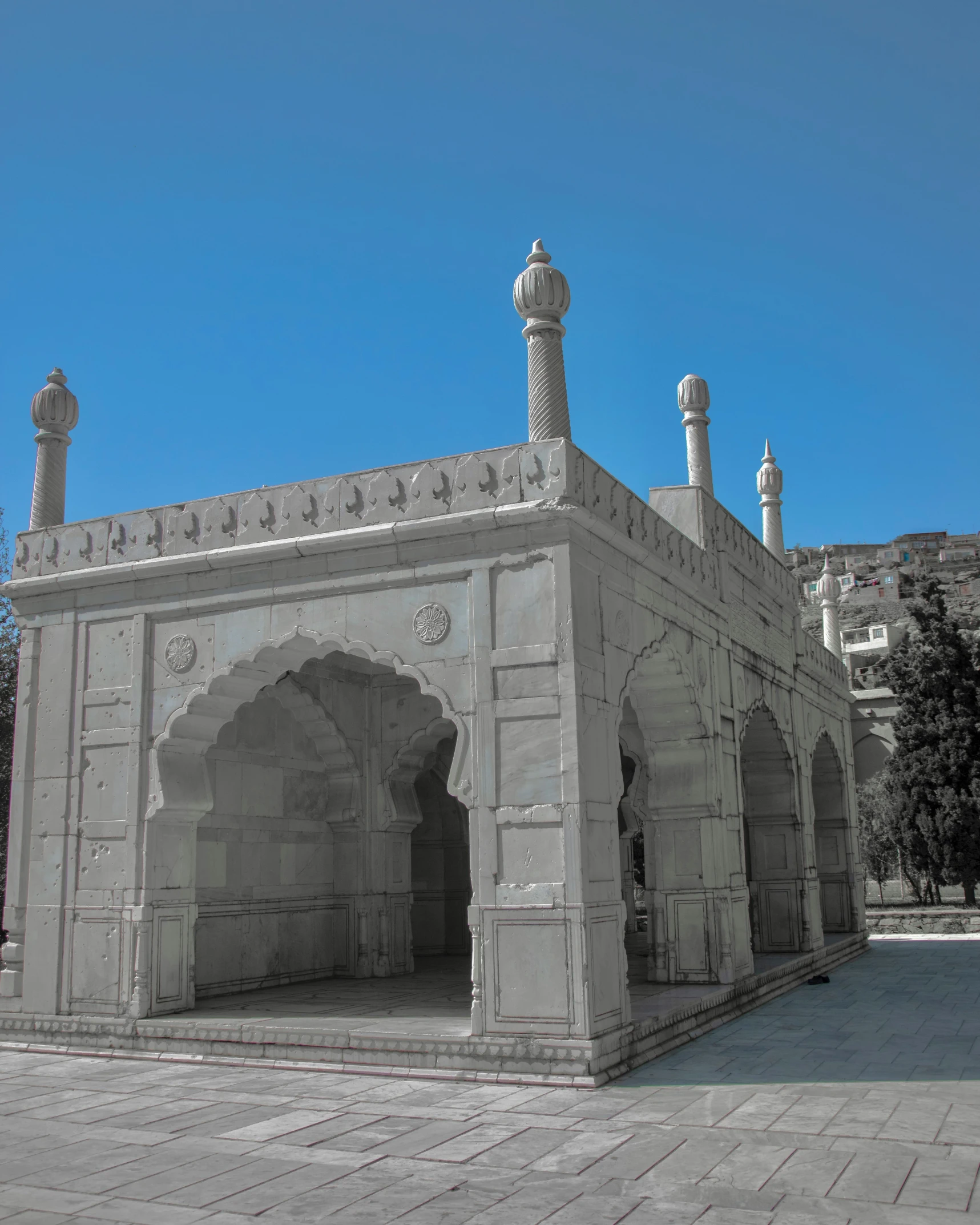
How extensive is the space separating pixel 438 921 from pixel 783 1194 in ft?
32.0

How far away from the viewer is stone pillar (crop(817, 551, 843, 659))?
19.7 meters

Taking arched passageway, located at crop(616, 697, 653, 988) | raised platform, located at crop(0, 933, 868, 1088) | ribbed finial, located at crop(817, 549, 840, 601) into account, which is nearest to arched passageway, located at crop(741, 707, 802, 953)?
arched passageway, located at crop(616, 697, 653, 988)

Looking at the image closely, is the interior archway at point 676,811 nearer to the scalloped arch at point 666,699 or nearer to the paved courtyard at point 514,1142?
the scalloped arch at point 666,699

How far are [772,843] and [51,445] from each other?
9.61 metres

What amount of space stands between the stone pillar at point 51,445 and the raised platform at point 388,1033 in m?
4.64

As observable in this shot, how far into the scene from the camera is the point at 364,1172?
18.3 feet

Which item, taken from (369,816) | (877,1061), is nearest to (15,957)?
(369,816)

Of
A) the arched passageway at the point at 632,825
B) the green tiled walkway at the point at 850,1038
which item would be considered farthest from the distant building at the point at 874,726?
the green tiled walkway at the point at 850,1038

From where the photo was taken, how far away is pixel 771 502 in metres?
16.1

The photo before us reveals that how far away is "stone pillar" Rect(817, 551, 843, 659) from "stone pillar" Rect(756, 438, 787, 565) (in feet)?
13.0

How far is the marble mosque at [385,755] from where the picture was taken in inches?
313

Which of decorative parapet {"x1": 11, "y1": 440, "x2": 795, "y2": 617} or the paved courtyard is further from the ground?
decorative parapet {"x1": 11, "y1": 440, "x2": 795, "y2": 617}

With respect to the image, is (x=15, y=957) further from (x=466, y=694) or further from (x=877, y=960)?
(x=877, y=960)

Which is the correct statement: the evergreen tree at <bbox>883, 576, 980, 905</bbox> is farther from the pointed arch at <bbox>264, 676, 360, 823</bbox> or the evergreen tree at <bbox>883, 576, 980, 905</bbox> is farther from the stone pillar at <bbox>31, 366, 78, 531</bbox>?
the stone pillar at <bbox>31, 366, 78, 531</bbox>
